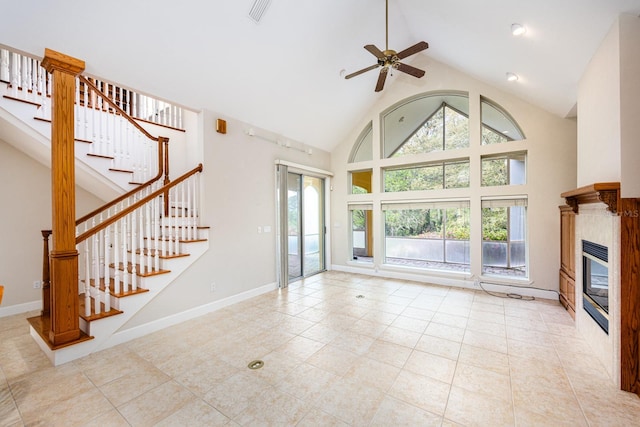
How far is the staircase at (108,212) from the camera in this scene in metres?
2.81

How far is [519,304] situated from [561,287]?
0.75 meters

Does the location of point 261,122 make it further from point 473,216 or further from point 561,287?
point 561,287

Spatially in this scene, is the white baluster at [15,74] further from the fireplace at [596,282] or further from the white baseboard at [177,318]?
the fireplace at [596,282]

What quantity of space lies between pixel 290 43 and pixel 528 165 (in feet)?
14.1

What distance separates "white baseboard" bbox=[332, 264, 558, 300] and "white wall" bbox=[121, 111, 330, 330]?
2376 millimetres

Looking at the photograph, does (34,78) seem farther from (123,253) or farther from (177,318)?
(177,318)

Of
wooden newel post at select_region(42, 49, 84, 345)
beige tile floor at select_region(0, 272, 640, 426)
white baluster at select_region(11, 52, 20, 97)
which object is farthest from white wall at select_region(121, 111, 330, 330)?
white baluster at select_region(11, 52, 20, 97)

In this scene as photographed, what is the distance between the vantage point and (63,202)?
2578mm

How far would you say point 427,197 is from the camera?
5367 mm

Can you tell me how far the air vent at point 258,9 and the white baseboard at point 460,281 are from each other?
502 centimetres

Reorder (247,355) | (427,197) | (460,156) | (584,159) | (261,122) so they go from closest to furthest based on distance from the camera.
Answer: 1. (247,355)
2. (584,159)
3. (261,122)
4. (460,156)
5. (427,197)

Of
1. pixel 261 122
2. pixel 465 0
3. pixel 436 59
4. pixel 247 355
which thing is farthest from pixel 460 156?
pixel 247 355

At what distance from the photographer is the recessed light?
9.55ft

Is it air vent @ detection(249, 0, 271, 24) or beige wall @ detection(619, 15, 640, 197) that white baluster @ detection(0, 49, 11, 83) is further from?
beige wall @ detection(619, 15, 640, 197)
